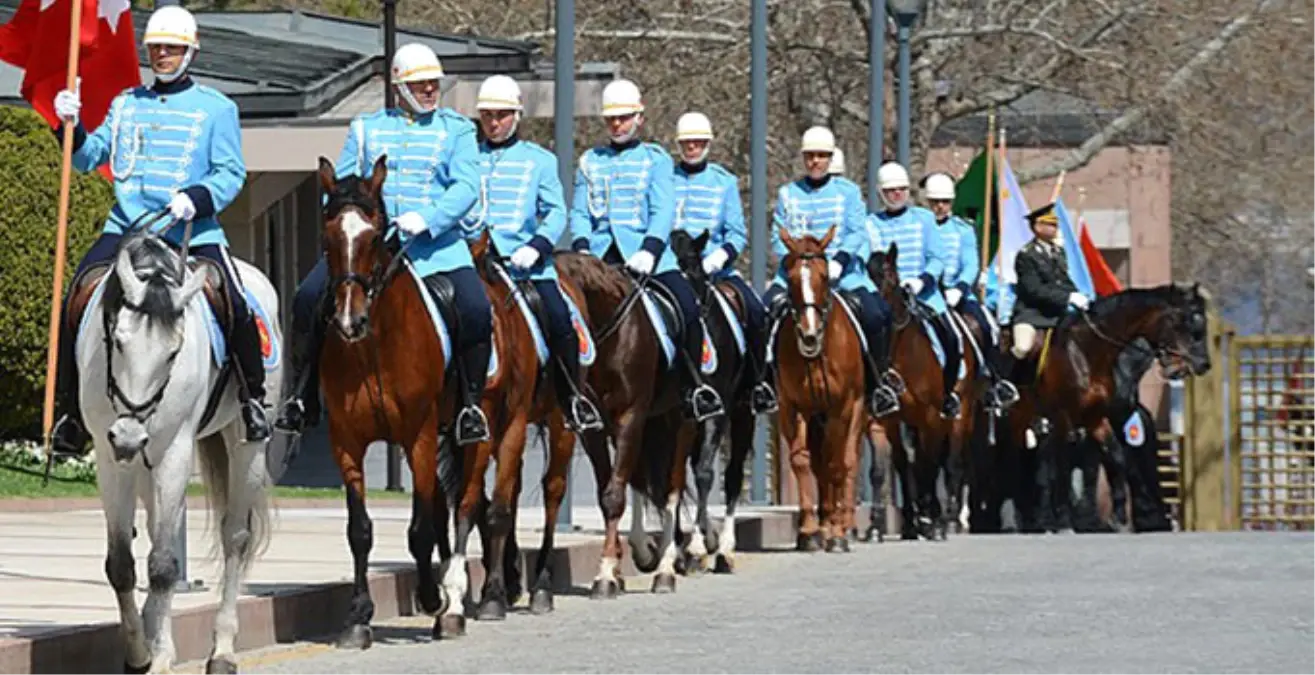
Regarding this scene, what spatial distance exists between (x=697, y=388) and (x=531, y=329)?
337cm

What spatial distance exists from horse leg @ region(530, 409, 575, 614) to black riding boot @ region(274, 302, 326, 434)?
8.88 ft

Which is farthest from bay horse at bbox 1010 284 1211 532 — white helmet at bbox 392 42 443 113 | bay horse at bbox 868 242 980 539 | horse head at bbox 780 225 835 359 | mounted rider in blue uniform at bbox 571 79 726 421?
white helmet at bbox 392 42 443 113

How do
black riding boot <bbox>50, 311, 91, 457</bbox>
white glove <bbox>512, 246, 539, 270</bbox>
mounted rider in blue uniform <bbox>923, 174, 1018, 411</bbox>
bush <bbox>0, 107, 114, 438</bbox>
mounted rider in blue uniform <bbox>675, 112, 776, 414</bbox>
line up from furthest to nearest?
mounted rider in blue uniform <bbox>923, 174, 1018, 411</bbox>, bush <bbox>0, 107, 114, 438</bbox>, mounted rider in blue uniform <bbox>675, 112, 776, 414</bbox>, white glove <bbox>512, 246, 539, 270</bbox>, black riding boot <bbox>50, 311, 91, 457</bbox>

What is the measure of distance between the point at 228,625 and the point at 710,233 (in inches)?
321

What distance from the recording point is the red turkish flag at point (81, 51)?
18.5m

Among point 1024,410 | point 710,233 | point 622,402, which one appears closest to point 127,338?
point 622,402

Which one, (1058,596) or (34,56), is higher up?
(34,56)

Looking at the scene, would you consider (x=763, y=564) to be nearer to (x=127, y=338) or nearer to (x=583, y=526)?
(x=583, y=526)

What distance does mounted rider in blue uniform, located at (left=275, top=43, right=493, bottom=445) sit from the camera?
56.3ft

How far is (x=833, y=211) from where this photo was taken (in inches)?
981

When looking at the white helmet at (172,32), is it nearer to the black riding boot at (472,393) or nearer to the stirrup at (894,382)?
the black riding boot at (472,393)

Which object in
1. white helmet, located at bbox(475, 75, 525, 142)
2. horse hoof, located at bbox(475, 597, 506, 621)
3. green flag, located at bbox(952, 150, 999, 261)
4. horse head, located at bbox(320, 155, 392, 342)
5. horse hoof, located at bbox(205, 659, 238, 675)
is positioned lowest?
horse hoof, located at bbox(205, 659, 238, 675)

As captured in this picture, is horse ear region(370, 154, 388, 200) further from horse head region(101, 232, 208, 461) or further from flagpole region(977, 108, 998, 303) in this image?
flagpole region(977, 108, 998, 303)

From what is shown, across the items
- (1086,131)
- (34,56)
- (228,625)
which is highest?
(1086,131)
